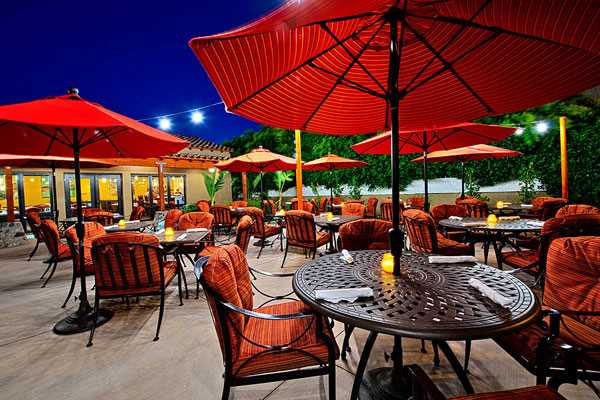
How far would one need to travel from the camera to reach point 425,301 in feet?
4.50

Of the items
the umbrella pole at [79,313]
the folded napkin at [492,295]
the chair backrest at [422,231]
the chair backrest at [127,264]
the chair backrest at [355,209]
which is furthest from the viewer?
the chair backrest at [355,209]

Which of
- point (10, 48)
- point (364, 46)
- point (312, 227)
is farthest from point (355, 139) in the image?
point (10, 48)

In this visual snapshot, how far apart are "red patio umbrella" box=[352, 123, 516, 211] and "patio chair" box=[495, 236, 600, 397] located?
9.81ft

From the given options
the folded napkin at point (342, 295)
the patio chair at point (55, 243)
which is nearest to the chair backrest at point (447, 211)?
the folded napkin at point (342, 295)

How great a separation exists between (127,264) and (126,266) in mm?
24

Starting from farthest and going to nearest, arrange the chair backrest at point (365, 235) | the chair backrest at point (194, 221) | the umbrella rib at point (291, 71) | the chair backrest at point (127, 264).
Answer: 1. the chair backrest at point (194, 221)
2. the chair backrest at point (365, 235)
3. the chair backrest at point (127, 264)
4. the umbrella rib at point (291, 71)

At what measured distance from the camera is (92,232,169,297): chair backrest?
2.64 metres

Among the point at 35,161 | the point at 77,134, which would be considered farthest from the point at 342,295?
the point at 35,161

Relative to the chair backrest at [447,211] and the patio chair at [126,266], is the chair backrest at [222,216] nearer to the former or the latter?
the patio chair at [126,266]

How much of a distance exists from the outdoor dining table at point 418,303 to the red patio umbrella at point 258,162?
503 cm

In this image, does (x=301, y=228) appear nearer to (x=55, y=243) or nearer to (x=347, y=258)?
(x=347, y=258)

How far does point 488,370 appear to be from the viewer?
2119mm

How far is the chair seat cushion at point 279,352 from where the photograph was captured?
4.83ft

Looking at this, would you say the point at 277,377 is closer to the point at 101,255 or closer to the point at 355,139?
the point at 101,255
